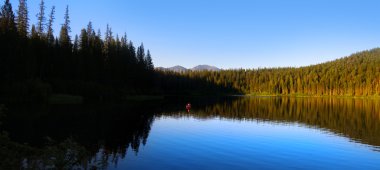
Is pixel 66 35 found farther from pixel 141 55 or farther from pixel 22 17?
pixel 141 55

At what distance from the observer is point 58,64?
86.1m

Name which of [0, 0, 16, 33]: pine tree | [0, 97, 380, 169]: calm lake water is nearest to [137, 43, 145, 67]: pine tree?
[0, 0, 16, 33]: pine tree

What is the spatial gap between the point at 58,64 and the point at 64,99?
14.4 meters

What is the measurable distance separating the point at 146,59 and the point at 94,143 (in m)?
114

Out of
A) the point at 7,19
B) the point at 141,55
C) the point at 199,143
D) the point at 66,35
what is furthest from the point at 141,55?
the point at 199,143

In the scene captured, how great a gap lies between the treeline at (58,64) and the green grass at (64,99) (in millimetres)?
1567

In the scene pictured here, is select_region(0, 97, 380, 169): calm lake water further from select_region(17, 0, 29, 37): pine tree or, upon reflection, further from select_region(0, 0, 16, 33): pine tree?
select_region(17, 0, 29, 37): pine tree

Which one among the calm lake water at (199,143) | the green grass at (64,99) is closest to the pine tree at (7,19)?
the green grass at (64,99)

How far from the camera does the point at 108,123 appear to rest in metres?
43.4

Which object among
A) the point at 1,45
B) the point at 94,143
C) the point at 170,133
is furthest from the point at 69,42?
→ the point at 94,143

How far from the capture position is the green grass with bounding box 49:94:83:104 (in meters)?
71.8

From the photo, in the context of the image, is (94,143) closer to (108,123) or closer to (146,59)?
(108,123)

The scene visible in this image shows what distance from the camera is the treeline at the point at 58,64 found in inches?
2653

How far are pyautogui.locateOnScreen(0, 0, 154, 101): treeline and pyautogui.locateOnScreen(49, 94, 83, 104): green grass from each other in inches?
61.7
